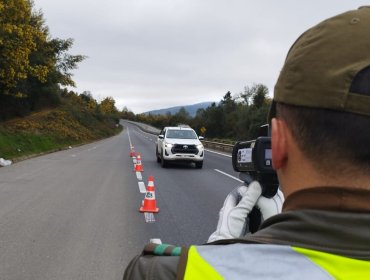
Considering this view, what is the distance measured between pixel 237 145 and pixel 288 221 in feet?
4.79

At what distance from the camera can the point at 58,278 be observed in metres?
5.00

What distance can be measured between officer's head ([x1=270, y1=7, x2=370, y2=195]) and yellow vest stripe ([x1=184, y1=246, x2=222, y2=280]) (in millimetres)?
329

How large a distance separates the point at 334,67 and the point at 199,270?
22.3 inches

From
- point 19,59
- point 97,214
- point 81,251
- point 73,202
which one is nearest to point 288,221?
point 81,251

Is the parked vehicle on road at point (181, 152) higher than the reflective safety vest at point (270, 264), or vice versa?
the reflective safety vest at point (270, 264)

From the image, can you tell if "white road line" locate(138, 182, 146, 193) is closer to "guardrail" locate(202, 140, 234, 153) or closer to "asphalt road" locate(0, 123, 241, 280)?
Answer: "asphalt road" locate(0, 123, 241, 280)

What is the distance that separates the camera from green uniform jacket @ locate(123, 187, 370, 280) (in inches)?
41.0

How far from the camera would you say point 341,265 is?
103 centimetres

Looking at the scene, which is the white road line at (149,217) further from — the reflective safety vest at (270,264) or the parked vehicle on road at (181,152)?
the parked vehicle on road at (181,152)

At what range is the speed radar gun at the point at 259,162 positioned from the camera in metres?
2.16

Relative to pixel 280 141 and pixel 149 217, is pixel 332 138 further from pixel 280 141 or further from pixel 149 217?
Result: pixel 149 217

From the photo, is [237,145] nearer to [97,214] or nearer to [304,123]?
[304,123]

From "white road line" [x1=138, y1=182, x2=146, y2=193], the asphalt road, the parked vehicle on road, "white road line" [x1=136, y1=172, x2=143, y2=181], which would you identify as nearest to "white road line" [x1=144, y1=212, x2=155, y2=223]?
the asphalt road

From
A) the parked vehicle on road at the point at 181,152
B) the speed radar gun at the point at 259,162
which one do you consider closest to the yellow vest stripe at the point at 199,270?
the speed radar gun at the point at 259,162
